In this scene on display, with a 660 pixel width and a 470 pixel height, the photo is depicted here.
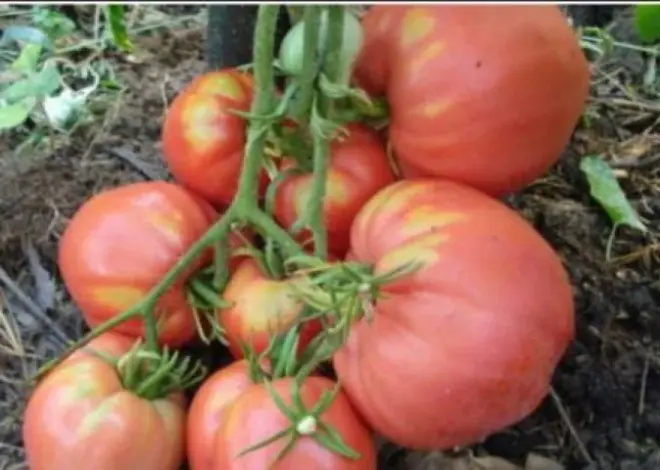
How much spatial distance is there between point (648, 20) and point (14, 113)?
76cm

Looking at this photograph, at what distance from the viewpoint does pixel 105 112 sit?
1.82 m

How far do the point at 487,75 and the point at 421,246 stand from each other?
0.17 metres

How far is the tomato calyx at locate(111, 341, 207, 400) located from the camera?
1223 millimetres

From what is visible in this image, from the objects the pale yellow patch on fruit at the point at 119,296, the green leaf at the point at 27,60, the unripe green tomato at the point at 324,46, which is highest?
the unripe green tomato at the point at 324,46

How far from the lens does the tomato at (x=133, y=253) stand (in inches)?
49.5

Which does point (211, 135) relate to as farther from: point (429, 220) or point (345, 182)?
point (429, 220)

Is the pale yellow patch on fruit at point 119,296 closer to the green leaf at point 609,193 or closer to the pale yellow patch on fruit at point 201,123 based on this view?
the pale yellow patch on fruit at point 201,123

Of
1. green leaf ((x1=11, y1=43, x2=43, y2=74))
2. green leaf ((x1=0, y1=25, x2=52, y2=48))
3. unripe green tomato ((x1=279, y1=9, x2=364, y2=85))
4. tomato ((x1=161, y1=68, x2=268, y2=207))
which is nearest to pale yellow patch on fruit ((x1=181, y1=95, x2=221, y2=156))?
tomato ((x1=161, y1=68, x2=268, y2=207))

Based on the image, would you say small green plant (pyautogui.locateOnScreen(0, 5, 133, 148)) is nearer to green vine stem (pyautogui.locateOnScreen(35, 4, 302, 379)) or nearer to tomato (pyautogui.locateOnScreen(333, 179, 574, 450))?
green vine stem (pyautogui.locateOnScreen(35, 4, 302, 379))

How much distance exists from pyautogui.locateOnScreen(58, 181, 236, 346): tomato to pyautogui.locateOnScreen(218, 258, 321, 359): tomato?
0.19 ft

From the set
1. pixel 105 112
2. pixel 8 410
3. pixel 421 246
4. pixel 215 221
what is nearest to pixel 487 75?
pixel 421 246

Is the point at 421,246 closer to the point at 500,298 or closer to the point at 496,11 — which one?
the point at 500,298

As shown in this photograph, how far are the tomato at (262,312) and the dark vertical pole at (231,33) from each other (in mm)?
393

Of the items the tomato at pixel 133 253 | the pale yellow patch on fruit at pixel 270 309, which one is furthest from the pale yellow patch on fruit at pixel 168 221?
the pale yellow patch on fruit at pixel 270 309
